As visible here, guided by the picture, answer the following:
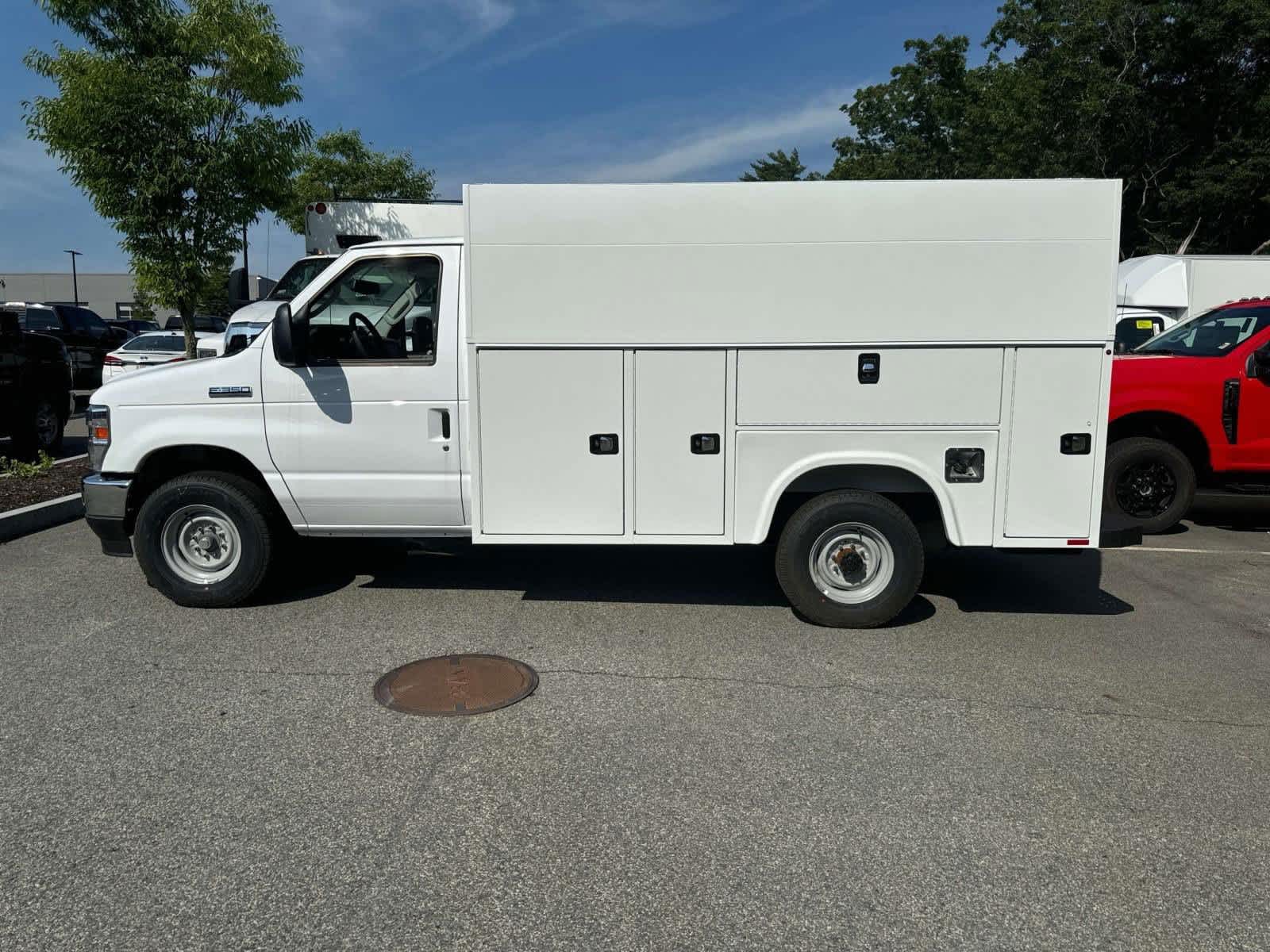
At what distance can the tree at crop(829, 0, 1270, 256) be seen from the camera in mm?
25391

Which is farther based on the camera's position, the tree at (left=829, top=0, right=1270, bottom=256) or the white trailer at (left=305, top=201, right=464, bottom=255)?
the tree at (left=829, top=0, right=1270, bottom=256)

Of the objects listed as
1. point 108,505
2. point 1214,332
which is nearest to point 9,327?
point 108,505

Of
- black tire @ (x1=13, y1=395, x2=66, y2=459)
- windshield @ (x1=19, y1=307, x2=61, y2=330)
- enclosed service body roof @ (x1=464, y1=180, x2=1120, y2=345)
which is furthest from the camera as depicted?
windshield @ (x1=19, y1=307, x2=61, y2=330)

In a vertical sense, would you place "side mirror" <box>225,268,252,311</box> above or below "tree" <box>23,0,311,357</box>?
below

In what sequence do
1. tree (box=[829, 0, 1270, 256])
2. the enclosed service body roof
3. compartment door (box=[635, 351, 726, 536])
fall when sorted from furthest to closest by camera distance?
tree (box=[829, 0, 1270, 256]), compartment door (box=[635, 351, 726, 536]), the enclosed service body roof

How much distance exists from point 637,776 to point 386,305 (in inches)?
132

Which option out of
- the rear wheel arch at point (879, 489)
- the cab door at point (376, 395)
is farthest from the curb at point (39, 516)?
the rear wheel arch at point (879, 489)

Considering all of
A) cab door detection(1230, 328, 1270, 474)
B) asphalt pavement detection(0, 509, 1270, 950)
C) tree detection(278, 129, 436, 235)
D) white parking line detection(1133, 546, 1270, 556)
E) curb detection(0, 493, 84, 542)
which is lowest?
asphalt pavement detection(0, 509, 1270, 950)

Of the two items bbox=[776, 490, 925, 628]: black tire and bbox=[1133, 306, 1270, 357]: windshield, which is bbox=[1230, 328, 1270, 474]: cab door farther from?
bbox=[776, 490, 925, 628]: black tire

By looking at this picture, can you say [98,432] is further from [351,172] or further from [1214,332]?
[351,172]

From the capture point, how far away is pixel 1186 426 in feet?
27.5

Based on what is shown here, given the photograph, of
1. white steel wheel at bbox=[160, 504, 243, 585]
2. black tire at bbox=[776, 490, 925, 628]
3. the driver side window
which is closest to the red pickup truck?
black tire at bbox=[776, 490, 925, 628]

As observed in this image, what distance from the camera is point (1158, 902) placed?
293 centimetres

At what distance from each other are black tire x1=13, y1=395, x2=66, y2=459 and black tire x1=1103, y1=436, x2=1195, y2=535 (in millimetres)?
11729
